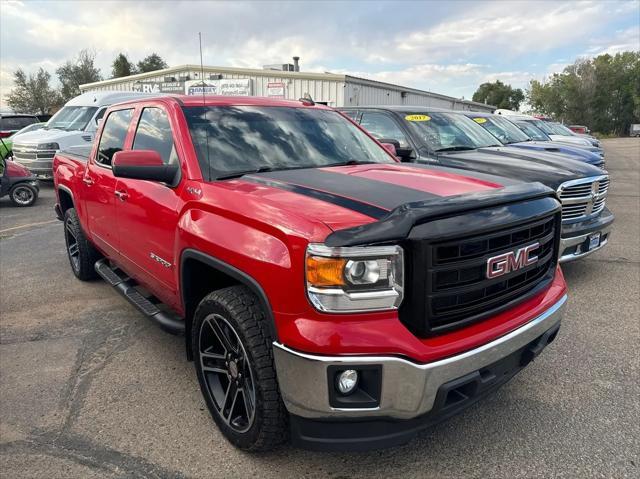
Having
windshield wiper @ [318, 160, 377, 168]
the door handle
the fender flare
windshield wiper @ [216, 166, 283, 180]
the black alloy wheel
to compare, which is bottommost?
the black alloy wheel

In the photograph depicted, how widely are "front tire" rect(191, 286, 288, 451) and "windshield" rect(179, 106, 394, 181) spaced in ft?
2.82

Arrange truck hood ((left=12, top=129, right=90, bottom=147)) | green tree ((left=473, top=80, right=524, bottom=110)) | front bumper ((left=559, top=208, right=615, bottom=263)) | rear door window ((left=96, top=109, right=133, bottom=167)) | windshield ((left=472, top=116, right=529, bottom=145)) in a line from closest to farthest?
rear door window ((left=96, top=109, right=133, bottom=167))
front bumper ((left=559, top=208, right=615, bottom=263))
windshield ((left=472, top=116, right=529, bottom=145))
truck hood ((left=12, top=129, right=90, bottom=147))
green tree ((left=473, top=80, right=524, bottom=110))

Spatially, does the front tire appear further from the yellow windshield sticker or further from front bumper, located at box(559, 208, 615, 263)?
the yellow windshield sticker

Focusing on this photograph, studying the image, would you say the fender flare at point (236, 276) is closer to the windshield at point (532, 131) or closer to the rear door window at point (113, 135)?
the rear door window at point (113, 135)

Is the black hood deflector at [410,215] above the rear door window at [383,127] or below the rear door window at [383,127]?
below

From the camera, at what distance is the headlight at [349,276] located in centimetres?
196

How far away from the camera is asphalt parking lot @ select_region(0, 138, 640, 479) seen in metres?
2.45

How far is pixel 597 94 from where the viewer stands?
285 ft

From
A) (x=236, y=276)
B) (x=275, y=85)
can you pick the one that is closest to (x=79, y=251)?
(x=236, y=276)

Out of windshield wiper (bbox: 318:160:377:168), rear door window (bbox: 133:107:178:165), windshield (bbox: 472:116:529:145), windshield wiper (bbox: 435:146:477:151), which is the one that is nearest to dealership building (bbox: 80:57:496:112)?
windshield (bbox: 472:116:529:145)

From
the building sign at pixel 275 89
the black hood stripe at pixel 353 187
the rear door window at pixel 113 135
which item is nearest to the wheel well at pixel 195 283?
the black hood stripe at pixel 353 187

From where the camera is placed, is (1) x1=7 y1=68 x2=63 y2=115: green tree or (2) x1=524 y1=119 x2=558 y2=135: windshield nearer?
(2) x1=524 y1=119 x2=558 y2=135: windshield

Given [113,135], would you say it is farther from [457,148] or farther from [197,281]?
[457,148]

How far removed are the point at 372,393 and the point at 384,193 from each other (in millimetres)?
981
